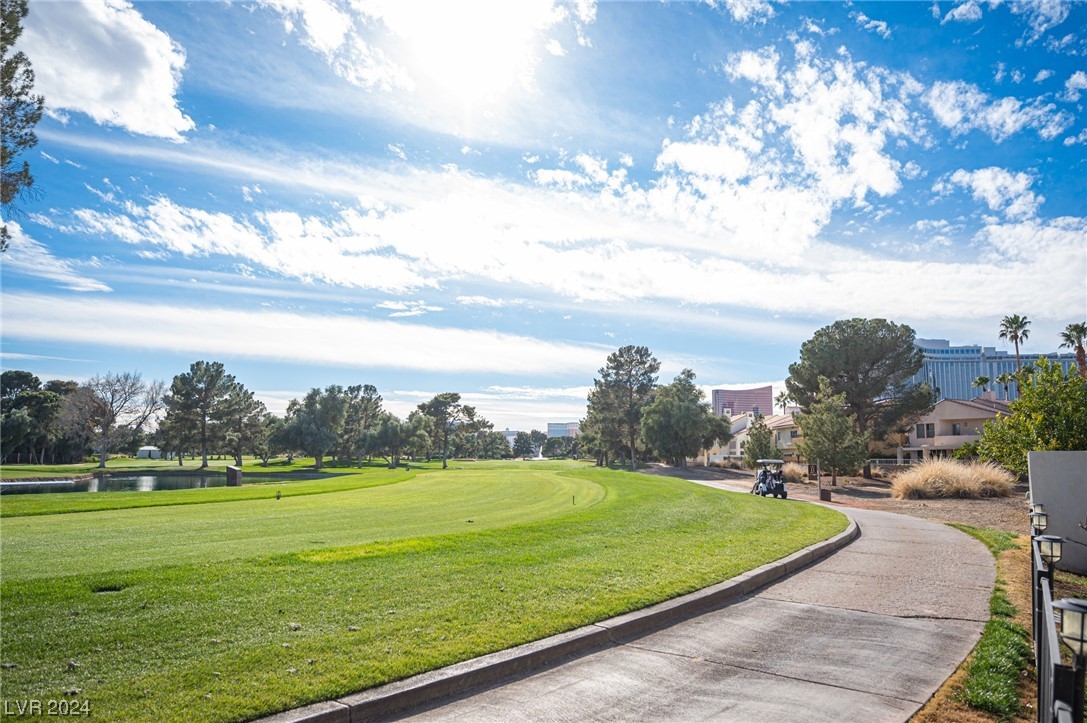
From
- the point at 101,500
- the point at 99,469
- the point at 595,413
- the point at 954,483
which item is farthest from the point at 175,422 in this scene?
the point at 954,483

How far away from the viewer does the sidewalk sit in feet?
15.8

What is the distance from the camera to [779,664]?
5836mm

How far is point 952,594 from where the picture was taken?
848cm

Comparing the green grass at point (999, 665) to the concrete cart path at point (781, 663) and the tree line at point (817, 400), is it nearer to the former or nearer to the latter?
the concrete cart path at point (781, 663)

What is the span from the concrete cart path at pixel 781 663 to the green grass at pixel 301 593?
25.4 inches

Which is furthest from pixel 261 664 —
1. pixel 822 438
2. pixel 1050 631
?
pixel 822 438

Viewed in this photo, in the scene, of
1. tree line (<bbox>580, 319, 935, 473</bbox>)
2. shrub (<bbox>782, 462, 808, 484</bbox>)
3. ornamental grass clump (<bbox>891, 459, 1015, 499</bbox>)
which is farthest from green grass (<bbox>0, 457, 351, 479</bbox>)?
ornamental grass clump (<bbox>891, 459, 1015, 499</bbox>)

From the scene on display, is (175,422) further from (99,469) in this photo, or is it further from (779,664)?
(779,664)

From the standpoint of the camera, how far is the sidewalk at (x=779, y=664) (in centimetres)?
482

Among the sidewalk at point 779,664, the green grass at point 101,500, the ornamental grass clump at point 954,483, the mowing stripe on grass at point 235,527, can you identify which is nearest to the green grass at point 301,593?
the mowing stripe on grass at point 235,527

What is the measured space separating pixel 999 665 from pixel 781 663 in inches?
75.6

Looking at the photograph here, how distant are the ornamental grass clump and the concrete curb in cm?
Answer: 2241

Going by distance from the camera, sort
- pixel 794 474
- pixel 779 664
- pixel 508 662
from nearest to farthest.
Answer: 1. pixel 508 662
2. pixel 779 664
3. pixel 794 474

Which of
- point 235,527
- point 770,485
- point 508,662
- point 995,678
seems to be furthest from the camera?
point 770,485
